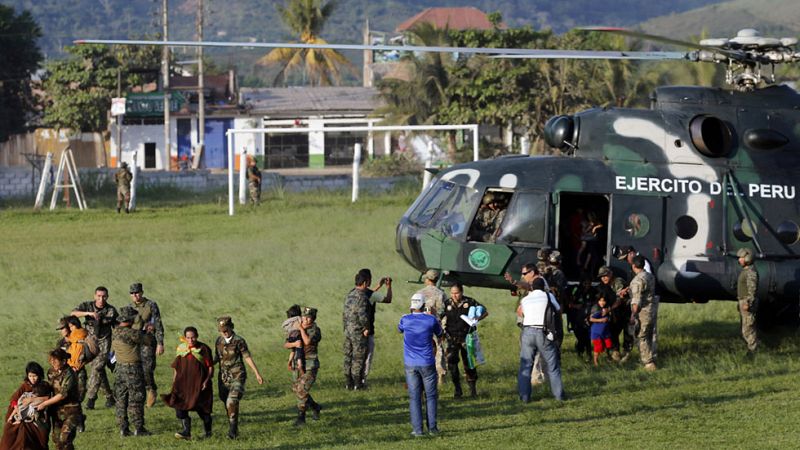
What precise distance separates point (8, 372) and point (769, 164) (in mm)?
11465

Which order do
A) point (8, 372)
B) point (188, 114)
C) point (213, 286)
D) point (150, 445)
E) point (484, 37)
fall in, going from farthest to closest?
point (188, 114), point (484, 37), point (213, 286), point (8, 372), point (150, 445)

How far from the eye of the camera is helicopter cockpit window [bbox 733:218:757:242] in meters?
18.6

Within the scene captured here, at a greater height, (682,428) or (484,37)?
(484,37)

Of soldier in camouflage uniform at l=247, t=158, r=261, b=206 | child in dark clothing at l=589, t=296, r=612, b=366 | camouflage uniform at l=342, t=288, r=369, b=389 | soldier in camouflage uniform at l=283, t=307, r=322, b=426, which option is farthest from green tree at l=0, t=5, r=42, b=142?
soldier in camouflage uniform at l=283, t=307, r=322, b=426

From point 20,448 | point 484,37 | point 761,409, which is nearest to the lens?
point 20,448

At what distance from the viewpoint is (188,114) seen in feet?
243

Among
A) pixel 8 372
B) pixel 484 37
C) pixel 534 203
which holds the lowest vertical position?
pixel 8 372

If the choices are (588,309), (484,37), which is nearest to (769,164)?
(588,309)

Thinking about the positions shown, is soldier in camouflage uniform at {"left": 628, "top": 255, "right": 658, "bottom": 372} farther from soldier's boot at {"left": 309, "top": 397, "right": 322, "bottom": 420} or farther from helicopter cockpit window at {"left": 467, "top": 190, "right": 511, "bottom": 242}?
soldier's boot at {"left": 309, "top": 397, "right": 322, "bottom": 420}

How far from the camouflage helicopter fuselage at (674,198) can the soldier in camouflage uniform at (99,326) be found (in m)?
4.40

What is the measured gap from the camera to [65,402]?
523 inches

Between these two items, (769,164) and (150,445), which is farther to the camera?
(769,164)

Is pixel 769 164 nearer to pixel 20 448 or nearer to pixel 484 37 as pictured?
pixel 20 448

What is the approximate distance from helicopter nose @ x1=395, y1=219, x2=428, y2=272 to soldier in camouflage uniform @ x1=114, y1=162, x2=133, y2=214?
2052 cm
